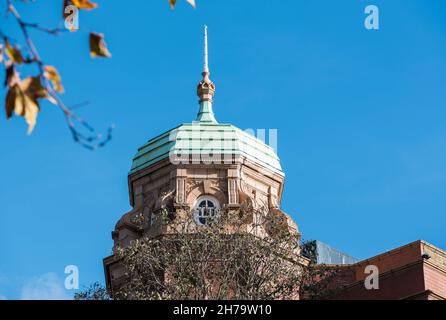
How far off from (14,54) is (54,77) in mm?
362

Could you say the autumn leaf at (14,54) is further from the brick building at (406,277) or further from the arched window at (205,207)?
the arched window at (205,207)

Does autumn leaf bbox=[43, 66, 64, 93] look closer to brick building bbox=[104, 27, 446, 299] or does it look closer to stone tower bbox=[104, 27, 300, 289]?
brick building bbox=[104, 27, 446, 299]

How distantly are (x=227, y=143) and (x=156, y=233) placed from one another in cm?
574

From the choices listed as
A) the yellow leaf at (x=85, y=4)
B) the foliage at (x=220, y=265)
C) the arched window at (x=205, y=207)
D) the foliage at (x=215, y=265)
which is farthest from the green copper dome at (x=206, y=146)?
the yellow leaf at (x=85, y=4)

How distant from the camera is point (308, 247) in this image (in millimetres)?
46000

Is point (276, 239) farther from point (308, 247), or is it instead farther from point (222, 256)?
point (308, 247)

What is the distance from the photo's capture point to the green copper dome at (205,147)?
43000 mm

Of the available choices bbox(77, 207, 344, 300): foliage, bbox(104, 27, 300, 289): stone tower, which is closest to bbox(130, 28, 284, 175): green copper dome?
bbox(104, 27, 300, 289): stone tower

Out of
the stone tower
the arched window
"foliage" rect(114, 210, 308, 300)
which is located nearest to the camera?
"foliage" rect(114, 210, 308, 300)

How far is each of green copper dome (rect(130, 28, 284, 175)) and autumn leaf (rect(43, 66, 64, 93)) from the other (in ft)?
112

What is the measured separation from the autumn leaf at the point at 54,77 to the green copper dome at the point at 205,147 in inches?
1339

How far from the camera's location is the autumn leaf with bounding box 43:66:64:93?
879 cm

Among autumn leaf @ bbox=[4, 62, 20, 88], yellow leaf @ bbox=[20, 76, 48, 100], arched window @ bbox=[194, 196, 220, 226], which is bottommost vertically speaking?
yellow leaf @ bbox=[20, 76, 48, 100]
